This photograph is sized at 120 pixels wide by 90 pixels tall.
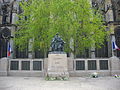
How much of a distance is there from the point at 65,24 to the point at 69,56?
6665mm

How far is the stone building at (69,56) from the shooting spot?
56.2 feet

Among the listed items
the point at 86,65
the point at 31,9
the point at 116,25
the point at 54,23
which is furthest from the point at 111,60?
the point at 116,25

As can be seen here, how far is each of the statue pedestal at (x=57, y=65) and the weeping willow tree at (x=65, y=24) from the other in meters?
6.42

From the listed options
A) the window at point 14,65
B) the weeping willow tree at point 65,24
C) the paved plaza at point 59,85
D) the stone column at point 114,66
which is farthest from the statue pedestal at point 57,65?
the weeping willow tree at point 65,24

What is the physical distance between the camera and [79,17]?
880 inches

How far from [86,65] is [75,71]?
1.55m

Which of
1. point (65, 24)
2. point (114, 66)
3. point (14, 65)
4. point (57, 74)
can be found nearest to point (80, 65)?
point (114, 66)

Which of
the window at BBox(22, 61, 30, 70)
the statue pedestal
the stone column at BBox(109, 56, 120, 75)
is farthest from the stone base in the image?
the stone column at BBox(109, 56, 120, 75)

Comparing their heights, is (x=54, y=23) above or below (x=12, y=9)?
below

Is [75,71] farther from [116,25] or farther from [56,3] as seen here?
[116,25]

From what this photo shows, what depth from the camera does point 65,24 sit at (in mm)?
21031

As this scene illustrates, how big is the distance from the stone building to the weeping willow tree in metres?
3.15

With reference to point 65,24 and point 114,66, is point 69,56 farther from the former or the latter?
point 114,66

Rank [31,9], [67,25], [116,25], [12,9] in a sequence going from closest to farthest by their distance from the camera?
[67,25] < [31,9] < [116,25] < [12,9]
